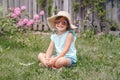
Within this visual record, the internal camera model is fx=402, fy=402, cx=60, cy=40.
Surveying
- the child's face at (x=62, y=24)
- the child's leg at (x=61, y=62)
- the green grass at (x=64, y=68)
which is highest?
the child's face at (x=62, y=24)

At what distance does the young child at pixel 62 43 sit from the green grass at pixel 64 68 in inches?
5.4

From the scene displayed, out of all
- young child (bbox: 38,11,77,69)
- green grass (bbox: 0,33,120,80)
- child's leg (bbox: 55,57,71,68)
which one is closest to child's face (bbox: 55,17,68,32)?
young child (bbox: 38,11,77,69)

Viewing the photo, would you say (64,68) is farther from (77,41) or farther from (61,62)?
(77,41)

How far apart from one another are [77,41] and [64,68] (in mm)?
3213

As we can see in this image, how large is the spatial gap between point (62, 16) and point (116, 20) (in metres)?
4.61

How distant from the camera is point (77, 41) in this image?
918cm

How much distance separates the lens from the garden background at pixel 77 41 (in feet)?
19.3

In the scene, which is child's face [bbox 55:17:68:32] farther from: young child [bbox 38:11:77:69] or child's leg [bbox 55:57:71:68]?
child's leg [bbox 55:57:71:68]

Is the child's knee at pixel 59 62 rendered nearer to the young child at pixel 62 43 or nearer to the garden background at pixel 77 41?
the young child at pixel 62 43

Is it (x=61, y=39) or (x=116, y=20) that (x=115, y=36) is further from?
(x=61, y=39)

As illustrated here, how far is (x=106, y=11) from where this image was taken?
1056 centimetres

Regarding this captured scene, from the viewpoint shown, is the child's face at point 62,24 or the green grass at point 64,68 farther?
the child's face at point 62,24

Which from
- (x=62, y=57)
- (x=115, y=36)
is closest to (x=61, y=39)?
(x=62, y=57)

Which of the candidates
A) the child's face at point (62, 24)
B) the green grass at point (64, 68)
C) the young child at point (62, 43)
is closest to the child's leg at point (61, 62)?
the young child at point (62, 43)
